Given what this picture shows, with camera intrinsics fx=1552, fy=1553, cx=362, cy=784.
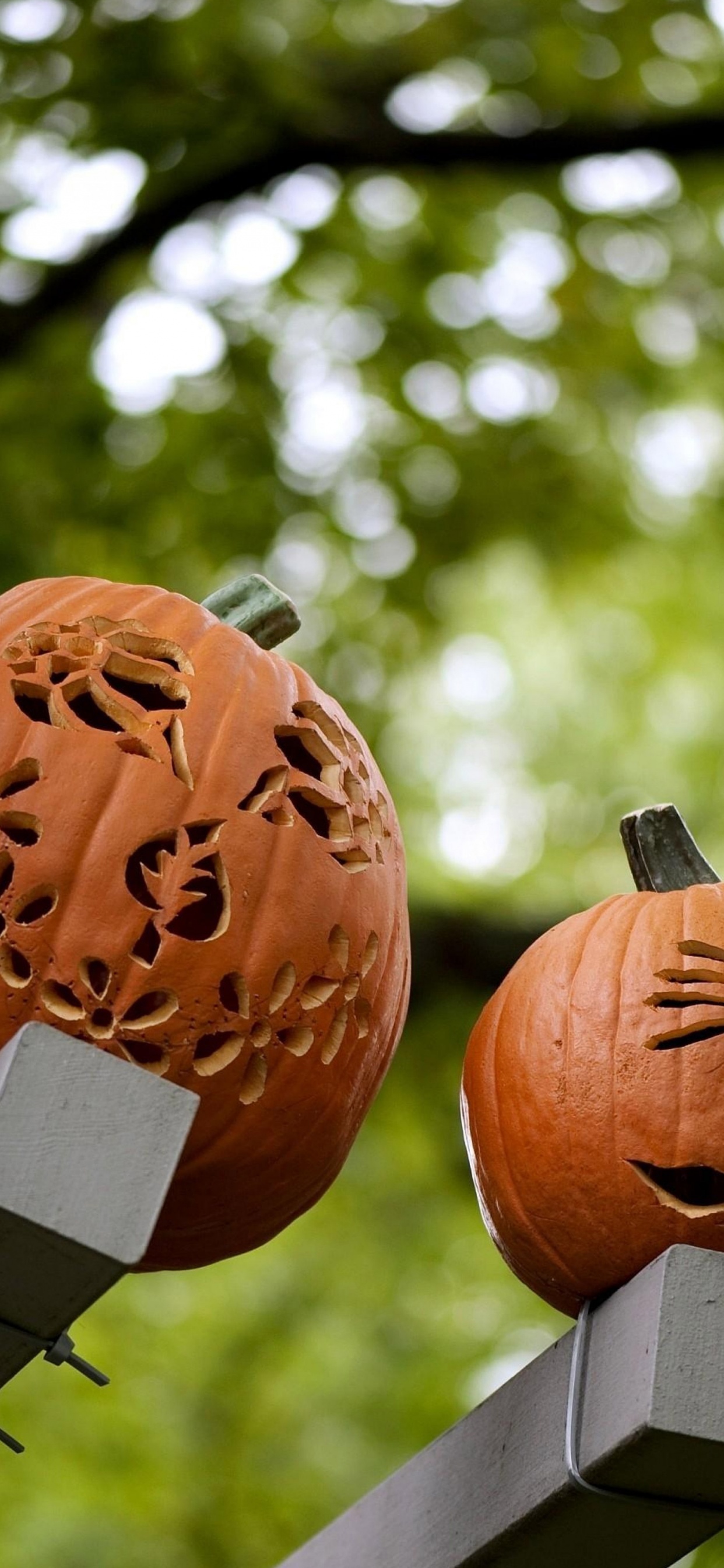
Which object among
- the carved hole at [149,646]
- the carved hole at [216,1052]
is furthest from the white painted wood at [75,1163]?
the carved hole at [149,646]

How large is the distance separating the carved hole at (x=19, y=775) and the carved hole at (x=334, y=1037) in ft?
0.89

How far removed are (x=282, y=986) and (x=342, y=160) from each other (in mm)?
3447

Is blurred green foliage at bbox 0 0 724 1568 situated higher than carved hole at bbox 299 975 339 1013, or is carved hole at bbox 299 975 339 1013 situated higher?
carved hole at bbox 299 975 339 1013

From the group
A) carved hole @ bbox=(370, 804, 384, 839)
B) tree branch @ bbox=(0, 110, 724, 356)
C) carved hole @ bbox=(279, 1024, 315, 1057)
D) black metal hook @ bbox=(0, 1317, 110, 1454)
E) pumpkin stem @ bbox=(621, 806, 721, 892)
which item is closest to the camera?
black metal hook @ bbox=(0, 1317, 110, 1454)

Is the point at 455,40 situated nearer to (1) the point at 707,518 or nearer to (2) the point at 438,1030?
(1) the point at 707,518

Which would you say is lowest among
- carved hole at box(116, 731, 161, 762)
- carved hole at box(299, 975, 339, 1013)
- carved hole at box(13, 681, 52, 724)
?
carved hole at box(299, 975, 339, 1013)

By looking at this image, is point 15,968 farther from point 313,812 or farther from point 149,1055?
point 313,812

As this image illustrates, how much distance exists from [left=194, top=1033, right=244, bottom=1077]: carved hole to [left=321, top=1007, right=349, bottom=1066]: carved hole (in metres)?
0.08

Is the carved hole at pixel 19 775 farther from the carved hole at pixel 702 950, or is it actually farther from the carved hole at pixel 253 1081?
the carved hole at pixel 702 950

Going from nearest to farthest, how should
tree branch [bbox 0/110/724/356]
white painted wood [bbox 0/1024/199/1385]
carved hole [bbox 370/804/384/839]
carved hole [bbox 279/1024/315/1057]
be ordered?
white painted wood [bbox 0/1024/199/1385] → carved hole [bbox 279/1024/315/1057] → carved hole [bbox 370/804/384/839] → tree branch [bbox 0/110/724/356]

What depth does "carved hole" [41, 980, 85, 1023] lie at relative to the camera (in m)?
1.01

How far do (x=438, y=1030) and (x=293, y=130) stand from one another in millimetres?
2411

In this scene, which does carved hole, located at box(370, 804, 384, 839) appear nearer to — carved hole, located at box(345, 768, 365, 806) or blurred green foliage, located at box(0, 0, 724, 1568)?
carved hole, located at box(345, 768, 365, 806)

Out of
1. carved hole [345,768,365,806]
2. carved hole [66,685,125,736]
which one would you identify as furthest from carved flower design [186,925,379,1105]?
carved hole [66,685,125,736]
